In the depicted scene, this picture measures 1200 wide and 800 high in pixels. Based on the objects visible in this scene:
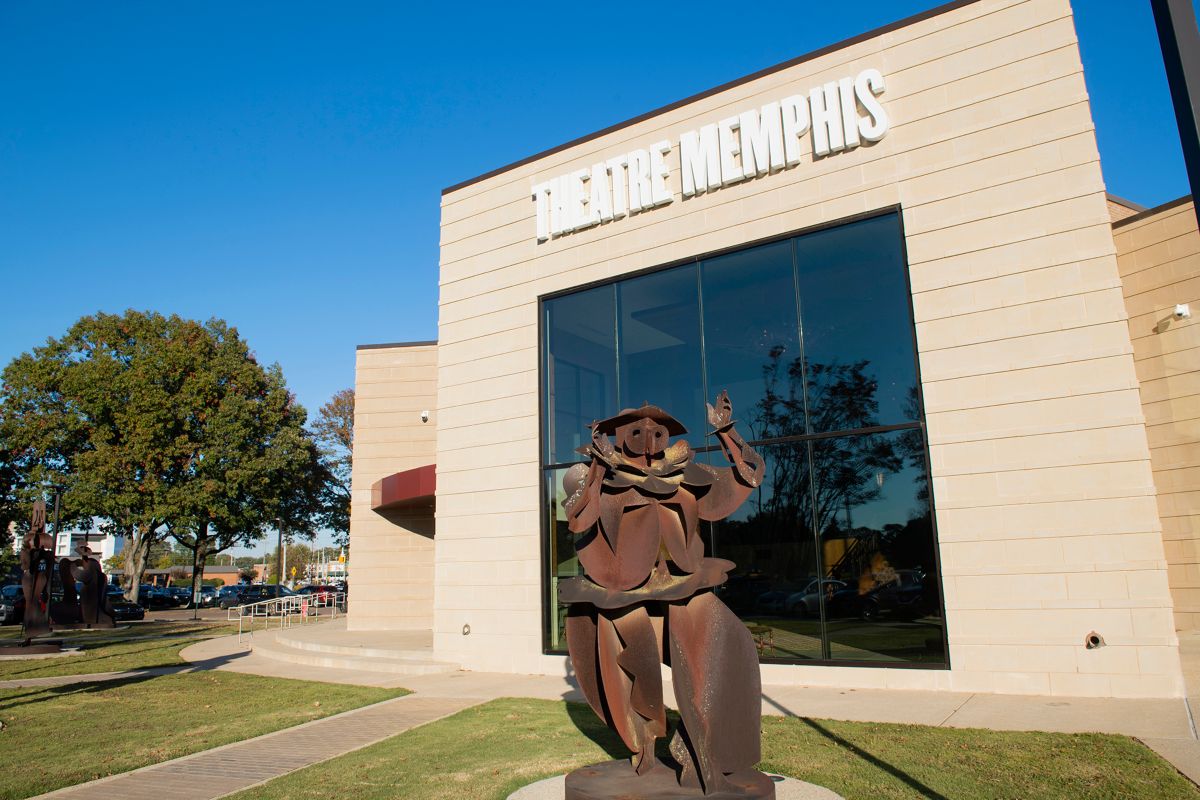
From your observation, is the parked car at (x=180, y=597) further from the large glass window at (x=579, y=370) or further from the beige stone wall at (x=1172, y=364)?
the beige stone wall at (x=1172, y=364)

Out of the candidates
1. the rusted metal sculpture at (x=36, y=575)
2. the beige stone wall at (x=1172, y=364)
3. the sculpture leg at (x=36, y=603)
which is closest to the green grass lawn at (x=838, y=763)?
the beige stone wall at (x=1172, y=364)

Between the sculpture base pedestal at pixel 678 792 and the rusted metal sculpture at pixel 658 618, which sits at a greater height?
the rusted metal sculpture at pixel 658 618

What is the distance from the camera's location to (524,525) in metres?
14.5

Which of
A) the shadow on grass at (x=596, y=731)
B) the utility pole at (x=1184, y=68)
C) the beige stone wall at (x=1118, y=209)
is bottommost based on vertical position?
the shadow on grass at (x=596, y=731)

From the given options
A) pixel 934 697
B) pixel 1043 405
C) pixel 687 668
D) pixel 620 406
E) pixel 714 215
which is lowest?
pixel 934 697

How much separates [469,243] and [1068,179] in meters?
10.8

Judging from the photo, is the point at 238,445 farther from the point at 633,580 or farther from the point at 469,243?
the point at 633,580

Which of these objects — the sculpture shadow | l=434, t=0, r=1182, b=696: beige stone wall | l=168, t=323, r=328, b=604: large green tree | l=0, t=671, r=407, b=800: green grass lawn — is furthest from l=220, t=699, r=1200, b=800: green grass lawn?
l=168, t=323, r=328, b=604: large green tree

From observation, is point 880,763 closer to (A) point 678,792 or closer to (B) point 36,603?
(A) point 678,792

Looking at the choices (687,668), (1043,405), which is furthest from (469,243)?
(687,668)

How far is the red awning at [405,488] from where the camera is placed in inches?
795

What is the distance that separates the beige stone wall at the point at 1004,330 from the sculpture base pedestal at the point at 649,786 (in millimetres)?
6218

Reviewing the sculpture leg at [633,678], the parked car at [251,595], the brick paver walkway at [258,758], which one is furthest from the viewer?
the parked car at [251,595]

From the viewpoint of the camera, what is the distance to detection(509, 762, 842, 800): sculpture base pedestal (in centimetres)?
566
